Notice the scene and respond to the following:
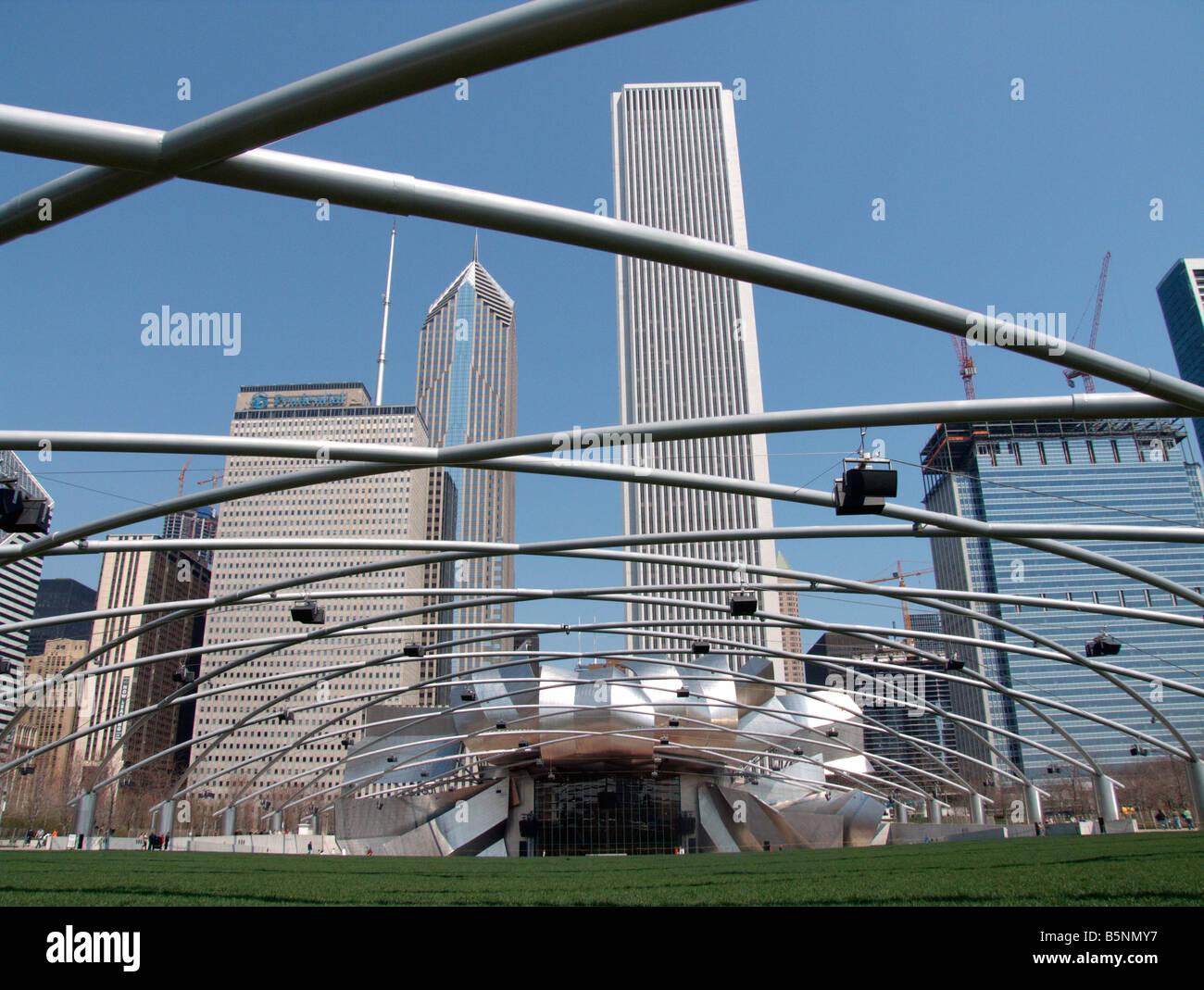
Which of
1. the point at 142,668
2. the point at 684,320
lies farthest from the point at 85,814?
the point at 684,320

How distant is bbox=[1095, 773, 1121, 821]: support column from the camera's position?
3853cm

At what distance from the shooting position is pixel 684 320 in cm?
14388

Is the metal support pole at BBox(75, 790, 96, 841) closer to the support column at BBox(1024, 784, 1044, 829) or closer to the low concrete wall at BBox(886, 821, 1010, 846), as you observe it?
the low concrete wall at BBox(886, 821, 1010, 846)

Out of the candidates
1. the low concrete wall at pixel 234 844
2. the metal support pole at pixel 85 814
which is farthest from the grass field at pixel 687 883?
the low concrete wall at pixel 234 844

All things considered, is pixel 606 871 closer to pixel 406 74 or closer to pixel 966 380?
pixel 406 74

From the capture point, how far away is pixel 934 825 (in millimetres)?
51969

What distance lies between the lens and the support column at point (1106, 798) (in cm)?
3853

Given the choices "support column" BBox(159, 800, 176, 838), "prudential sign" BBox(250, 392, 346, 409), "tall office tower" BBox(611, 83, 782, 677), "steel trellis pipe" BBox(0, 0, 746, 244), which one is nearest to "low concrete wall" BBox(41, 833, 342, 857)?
"support column" BBox(159, 800, 176, 838)

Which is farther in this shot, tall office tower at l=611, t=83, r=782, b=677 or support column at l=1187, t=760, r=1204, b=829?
tall office tower at l=611, t=83, r=782, b=677

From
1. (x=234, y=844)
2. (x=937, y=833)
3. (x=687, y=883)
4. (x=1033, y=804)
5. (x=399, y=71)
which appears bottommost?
(x=687, y=883)

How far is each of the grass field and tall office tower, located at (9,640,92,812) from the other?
205 ft

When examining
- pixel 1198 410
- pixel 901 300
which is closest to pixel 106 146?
pixel 901 300

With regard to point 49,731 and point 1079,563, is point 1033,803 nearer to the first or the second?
point 1079,563

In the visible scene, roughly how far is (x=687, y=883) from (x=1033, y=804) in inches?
1443
